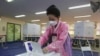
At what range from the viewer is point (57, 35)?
1.41 m

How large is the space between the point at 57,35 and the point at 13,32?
15081mm

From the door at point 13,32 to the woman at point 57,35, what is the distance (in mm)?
14225

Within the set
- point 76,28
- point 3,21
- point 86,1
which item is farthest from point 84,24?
point 3,21

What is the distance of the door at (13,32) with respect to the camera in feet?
49.6

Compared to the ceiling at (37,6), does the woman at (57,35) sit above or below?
below

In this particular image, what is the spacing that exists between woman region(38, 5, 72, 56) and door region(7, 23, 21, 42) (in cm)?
1423

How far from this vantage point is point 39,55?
3.62 feet

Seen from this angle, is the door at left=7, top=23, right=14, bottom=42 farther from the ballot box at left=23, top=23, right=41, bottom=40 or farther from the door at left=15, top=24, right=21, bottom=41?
the ballot box at left=23, top=23, right=41, bottom=40

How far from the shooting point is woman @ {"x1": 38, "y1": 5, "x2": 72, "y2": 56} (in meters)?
1.31

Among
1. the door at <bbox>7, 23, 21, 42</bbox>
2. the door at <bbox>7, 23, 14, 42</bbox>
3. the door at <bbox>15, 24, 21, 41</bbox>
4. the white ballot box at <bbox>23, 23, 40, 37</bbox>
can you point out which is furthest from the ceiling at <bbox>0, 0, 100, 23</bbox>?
the door at <bbox>15, 24, 21, 41</bbox>

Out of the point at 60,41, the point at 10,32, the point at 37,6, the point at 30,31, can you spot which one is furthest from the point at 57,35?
the point at 10,32

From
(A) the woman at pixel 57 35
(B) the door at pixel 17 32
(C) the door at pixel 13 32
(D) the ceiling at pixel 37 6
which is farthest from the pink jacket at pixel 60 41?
(B) the door at pixel 17 32

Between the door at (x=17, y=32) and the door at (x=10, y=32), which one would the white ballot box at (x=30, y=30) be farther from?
the door at (x=17, y=32)

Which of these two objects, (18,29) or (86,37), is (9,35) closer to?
(18,29)
